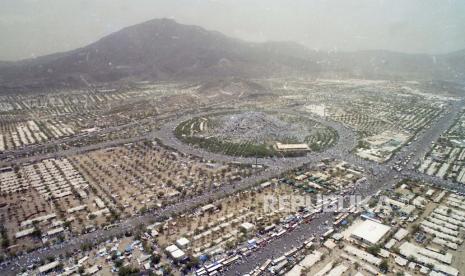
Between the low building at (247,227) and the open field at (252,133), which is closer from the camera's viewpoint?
the low building at (247,227)

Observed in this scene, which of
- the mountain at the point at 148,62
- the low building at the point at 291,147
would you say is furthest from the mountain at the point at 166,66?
the low building at the point at 291,147

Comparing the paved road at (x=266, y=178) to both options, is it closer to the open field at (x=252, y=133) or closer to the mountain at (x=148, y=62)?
the open field at (x=252, y=133)

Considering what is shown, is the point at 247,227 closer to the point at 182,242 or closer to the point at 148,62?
the point at 182,242

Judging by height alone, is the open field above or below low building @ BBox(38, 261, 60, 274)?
above

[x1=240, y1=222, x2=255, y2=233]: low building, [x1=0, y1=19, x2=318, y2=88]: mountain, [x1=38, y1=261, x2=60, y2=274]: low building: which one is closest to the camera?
[x1=38, y1=261, x2=60, y2=274]: low building


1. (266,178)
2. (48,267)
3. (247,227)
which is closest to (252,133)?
(266,178)

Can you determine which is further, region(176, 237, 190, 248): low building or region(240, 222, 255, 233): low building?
region(240, 222, 255, 233): low building

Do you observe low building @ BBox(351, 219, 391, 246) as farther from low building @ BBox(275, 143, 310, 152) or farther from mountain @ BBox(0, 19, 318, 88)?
mountain @ BBox(0, 19, 318, 88)

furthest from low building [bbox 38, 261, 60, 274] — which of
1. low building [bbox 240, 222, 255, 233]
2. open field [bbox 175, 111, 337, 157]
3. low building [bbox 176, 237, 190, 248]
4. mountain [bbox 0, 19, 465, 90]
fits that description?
mountain [bbox 0, 19, 465, 90]
